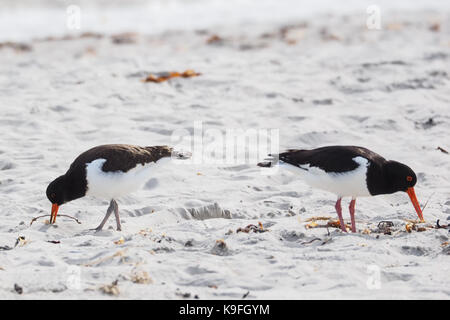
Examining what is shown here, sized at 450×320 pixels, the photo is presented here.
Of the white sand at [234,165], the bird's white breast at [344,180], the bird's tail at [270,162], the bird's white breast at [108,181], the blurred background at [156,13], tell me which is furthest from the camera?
the blurred background at [156,13]

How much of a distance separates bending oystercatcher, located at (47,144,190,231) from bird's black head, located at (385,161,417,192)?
6.93 feet

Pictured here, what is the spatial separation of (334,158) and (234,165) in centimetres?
183

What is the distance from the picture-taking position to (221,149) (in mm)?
8016

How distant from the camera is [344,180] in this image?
590 cm

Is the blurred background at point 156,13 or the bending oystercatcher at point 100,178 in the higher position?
the blurred background at point 156,13

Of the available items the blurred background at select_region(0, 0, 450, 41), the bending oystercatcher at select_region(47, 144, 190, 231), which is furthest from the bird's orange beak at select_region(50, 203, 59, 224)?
the blurred background at select_region(0, 0, 450, 41)

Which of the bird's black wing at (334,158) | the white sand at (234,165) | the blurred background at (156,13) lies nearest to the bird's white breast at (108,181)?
the white sand at (234,165)

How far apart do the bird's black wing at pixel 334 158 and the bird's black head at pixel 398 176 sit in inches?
4.4

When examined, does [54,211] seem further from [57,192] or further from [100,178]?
[100,178]

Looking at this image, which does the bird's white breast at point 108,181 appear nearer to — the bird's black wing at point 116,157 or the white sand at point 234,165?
the bird's black wing at point 116,157

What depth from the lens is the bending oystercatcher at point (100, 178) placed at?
5.98m

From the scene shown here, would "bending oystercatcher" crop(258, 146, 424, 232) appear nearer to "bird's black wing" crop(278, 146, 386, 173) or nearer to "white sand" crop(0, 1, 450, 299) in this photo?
"bird's black wing" crop(278, 146, 386, 173)

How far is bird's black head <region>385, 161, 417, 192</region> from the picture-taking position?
5.99 meters
